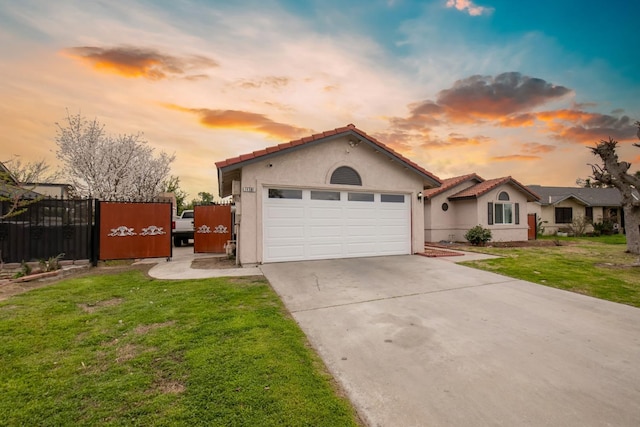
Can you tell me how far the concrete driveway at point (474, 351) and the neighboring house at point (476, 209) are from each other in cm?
1095

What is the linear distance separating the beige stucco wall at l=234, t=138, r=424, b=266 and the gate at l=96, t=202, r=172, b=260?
11.4ft

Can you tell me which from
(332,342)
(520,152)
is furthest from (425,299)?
(520,152)

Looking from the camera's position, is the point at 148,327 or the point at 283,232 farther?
the point at 283,232

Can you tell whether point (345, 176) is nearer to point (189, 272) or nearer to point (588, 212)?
point (189, 272)

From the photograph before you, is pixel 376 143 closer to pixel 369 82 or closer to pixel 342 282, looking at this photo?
pixel 369 82

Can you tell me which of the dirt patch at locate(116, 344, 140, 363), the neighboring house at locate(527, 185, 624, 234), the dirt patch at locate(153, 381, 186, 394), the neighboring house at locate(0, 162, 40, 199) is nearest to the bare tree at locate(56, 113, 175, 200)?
the neighboring house at locate(0, 162, 40, 199)

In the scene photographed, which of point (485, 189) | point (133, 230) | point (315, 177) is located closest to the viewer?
point (315, 177)

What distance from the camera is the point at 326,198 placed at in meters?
9.95

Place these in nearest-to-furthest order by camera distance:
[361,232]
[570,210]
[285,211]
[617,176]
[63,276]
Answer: [63,276] → [285,211] → [361,232] → [617,176] → [570,210]

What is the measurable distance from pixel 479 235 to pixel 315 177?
11162mm

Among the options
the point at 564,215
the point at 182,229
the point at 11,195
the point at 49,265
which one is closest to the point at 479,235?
the point at 564,215

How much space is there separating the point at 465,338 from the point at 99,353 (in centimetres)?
465

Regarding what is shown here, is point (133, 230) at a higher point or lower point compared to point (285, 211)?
lower

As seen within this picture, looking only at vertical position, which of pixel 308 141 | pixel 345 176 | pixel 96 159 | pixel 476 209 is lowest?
pixel 476 209
